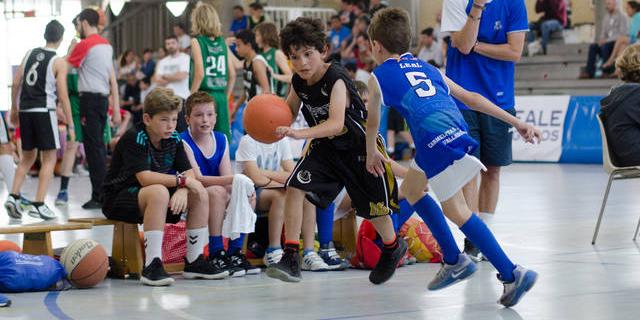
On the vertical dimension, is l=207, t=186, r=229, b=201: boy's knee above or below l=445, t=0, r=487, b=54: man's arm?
below

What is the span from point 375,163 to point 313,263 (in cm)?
123

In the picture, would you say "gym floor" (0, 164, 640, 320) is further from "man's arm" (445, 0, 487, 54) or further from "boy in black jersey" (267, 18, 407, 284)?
"man's arm" (445, 0, 487, 54)

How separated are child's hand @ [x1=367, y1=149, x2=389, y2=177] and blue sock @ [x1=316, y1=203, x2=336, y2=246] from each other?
114 centimetres

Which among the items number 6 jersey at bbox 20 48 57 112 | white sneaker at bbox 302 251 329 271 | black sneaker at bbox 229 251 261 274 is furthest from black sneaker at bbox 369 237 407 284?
number 6 jersey at bbox 20 48 57 112

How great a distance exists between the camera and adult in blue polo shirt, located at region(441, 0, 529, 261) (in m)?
6.99

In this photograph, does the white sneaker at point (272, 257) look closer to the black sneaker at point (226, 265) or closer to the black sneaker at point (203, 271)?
the black sneaker at point (226, 265)

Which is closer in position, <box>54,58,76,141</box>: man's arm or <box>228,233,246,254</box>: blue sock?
<box>228,233,246,254</box>: blue sock

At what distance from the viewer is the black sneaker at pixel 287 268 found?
613 cm

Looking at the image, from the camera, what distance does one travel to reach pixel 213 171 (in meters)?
7.08

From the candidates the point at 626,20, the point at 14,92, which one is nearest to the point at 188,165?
the point at 14,92

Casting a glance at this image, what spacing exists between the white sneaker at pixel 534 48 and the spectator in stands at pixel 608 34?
6.32 ft

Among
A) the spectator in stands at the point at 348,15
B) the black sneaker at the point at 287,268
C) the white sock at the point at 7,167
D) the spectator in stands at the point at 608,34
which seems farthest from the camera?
the spectator in stands at the point at 348,15

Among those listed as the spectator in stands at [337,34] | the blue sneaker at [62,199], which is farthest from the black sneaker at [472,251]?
the spectator in stands at [337,34]

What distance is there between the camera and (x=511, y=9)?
704 cm
